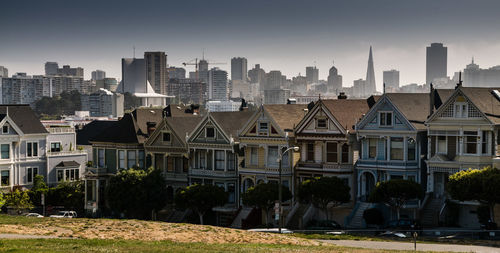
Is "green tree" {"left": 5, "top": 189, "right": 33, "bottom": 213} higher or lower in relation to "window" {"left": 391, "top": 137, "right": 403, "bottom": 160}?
lower

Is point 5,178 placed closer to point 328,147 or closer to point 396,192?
point 328,147

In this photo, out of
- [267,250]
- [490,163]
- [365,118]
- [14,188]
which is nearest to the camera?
[267,250]

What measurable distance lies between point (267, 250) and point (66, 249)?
357 inches

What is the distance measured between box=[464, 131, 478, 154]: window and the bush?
764 cm

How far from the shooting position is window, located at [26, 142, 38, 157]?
81.4m

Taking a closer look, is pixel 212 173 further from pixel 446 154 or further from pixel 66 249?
pixel 66 249

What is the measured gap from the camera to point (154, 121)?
78688mm

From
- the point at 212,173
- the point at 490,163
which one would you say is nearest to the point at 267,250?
the point at 490,163

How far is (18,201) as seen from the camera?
73375mm

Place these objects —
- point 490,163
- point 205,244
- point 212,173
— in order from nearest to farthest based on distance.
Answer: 1. point 205,244
2. point 490,163
3. point 212,173

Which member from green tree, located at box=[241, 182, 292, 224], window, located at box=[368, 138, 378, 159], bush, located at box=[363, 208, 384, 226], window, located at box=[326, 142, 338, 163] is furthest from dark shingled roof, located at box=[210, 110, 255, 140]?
bush, located at box=[363, 208, 384, 226]

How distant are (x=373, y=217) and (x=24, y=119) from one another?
3910 centimetres

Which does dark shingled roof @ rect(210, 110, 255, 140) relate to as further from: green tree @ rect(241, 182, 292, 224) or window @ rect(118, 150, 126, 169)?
window @ rect(118, 150, 126, 169)

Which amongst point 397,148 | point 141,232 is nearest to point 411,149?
point 397,148
